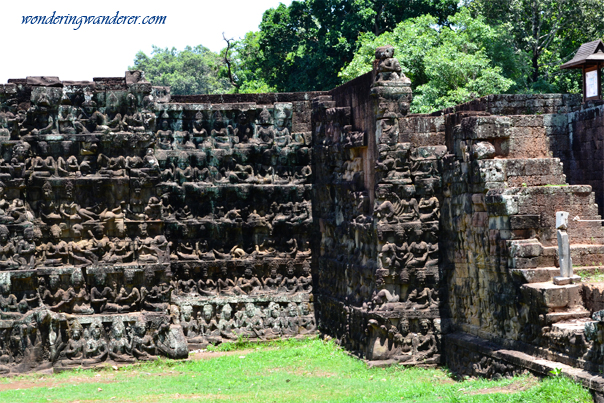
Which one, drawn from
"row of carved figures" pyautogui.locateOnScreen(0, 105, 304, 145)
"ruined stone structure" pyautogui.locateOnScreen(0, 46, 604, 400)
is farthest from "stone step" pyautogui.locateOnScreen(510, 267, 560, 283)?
"row of carved figures" pyautogui.locateOnScreen(0, 105, 304, 145)

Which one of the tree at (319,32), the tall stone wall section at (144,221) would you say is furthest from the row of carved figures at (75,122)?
the tree at (319,32)

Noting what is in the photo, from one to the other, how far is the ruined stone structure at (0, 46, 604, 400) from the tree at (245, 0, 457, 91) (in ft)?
40.7

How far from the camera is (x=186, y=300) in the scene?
18.0 m

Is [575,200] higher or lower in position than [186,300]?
higher

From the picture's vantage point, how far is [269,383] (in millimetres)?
14422

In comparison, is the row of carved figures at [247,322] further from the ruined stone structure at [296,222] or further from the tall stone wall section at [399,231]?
the tall stone wall section at [399,231]

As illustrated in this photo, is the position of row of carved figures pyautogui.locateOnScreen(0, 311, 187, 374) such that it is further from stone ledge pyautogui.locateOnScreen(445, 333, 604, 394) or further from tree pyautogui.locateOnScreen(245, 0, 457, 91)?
tree pyautogui.locateOnScreen(245, 0, 457, 91)

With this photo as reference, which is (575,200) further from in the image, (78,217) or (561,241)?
(78,217)

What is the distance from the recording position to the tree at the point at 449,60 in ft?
80.4

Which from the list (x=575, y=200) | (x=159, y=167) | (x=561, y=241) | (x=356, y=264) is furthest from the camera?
(x=159, y=167)

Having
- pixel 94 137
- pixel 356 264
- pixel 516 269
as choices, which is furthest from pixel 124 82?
pixel 516 269

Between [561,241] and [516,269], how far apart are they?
92 cm

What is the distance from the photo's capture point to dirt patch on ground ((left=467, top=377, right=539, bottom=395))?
1102 cm

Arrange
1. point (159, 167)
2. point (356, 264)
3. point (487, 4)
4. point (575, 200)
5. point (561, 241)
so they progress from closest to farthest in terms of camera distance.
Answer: point (561, 241), point (575, 200), point (356, 264), point (159, 167), point (487, 4)
